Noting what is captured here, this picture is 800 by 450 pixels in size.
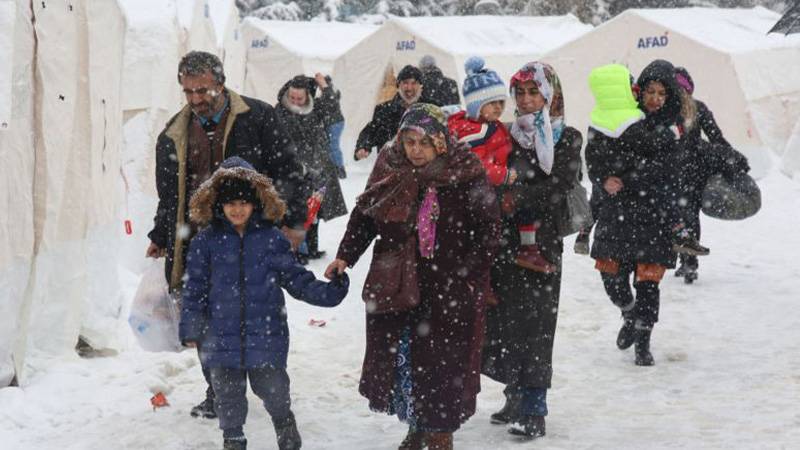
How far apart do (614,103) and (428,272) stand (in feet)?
8.06

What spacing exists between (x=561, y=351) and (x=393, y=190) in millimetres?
2994

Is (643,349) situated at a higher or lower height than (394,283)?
lower

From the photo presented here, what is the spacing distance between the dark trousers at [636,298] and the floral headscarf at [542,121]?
1.72 m

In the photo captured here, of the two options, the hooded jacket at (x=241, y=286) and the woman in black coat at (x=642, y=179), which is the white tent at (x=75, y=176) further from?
the woman in black coat at (x=642, y=179)

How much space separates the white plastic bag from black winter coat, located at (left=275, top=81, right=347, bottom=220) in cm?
472

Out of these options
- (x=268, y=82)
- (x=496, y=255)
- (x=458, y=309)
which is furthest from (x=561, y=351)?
(x=268, y=82)

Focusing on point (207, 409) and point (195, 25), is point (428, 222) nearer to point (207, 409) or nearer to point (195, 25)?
point (207, 409)

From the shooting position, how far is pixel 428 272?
14.7 feet

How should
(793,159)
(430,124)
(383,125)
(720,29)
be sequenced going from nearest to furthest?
(430,124)
(793,159)
(383,125)
(720,29)

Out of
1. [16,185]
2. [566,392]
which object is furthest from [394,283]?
[16,185]

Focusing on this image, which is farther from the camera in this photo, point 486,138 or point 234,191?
point 486,138

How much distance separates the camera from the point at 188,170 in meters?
5.07

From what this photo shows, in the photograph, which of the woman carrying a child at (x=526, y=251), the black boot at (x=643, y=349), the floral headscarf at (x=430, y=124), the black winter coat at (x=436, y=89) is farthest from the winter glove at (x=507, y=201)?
the black winter coat at (x=436, y=89)

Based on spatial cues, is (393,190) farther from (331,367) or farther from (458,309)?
(331,367)
